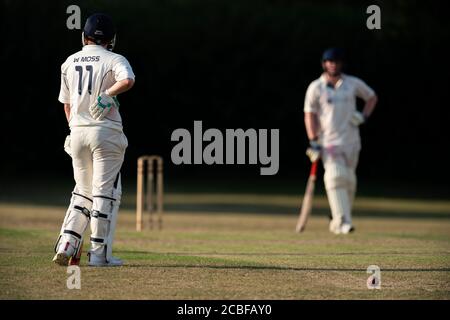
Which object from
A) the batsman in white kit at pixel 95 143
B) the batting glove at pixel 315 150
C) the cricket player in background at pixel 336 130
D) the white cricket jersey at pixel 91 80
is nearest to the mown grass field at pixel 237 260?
the batsman in white kit at pixel 95 143

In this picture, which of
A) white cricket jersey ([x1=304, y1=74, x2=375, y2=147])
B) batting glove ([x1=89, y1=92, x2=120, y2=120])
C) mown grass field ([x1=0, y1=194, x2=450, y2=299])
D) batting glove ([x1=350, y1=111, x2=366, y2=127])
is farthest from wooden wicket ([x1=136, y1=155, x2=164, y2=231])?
batting glove ([x1=89, y1=92, x2=120, y2=120])

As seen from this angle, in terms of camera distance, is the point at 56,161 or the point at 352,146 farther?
the point at 56,161

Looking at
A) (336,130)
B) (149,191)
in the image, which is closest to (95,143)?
(149,191)

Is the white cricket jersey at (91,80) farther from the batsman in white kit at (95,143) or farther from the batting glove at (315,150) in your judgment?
the batting glove at (315,150)

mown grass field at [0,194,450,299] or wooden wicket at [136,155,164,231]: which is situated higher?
wooden wicket at [136,155,164,231]

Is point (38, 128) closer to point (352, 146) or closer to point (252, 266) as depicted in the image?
point (352, 146)

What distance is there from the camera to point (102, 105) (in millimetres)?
8211

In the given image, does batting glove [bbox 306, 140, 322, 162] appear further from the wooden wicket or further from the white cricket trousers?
the wooden wicket

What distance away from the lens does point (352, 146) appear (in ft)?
42.8

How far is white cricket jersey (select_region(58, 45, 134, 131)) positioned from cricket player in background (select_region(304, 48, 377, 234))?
4915 mm

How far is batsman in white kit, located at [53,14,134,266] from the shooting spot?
827 cm
